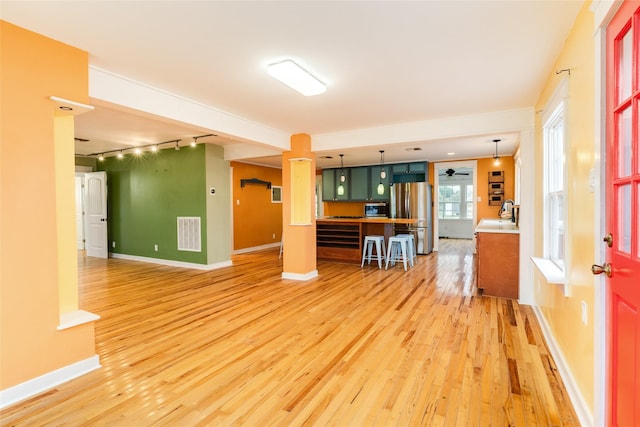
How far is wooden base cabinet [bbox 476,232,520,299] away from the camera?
3921 millimetres

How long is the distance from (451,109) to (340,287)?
2794mm

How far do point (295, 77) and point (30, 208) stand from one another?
2119 mm

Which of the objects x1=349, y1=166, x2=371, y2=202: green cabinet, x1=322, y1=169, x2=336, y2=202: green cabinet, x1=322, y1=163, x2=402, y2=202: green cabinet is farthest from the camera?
x1=322, y1=169, x2=336, y2=202: green cabinet

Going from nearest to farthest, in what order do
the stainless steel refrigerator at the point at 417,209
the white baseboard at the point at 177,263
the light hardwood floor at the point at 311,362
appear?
the light hardwood floor at the point at 311,362
the white baseboard at the point at 177,263
the stainless steel refrigerator at the point at 417,209

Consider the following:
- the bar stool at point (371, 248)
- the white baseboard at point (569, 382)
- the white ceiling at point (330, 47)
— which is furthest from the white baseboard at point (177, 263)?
the white baseboard at point (569, 382)

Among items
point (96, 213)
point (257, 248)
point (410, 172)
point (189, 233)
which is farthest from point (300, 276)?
point (96, 213)

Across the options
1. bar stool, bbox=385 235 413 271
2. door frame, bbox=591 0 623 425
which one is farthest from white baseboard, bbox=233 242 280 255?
door frame, bbox=591 0 623 425

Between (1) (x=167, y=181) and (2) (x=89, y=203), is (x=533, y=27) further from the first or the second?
(2) (x=89, y=203)

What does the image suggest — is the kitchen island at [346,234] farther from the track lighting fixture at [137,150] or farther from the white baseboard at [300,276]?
the track lighting fixture at [137,150]

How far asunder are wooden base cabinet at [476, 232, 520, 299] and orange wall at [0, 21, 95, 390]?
4325 millimetres

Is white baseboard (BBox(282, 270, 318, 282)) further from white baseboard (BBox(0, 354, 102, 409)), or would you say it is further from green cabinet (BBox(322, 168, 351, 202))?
green cabinet (BBox(322, 168, 351, 202))

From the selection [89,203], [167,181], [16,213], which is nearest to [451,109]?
[16,213]

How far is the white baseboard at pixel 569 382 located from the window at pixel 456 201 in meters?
8.17

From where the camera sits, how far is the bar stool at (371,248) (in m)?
5.82
